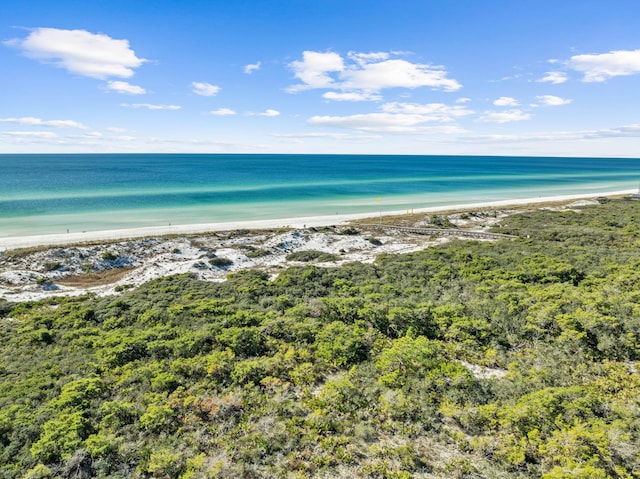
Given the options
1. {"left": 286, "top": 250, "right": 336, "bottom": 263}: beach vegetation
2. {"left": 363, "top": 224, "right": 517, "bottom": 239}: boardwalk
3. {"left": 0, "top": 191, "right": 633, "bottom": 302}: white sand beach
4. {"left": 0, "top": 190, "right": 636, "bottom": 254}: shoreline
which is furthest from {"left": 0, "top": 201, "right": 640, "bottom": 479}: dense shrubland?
{"left": 0, "top": 190, "right": 636, "bottom": 254}: shoreline

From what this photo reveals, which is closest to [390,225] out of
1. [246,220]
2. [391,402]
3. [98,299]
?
[246,220]

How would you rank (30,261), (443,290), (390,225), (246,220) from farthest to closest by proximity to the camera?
1. (246,220)
2. (390,225)
3. (30,261)
4. (443,290)

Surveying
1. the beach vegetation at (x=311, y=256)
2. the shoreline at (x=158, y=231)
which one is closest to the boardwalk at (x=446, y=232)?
the shoreline at (x=158, y=231)

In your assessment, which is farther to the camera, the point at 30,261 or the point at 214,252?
the point at 214,252

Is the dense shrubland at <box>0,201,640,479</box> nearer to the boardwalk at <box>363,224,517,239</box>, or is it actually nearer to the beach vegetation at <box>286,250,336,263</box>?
the beach vegetation at <box>286,250,336,263</box>

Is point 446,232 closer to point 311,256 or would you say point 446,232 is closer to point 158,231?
point 311,256

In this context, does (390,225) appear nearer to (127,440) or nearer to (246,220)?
(246,220)

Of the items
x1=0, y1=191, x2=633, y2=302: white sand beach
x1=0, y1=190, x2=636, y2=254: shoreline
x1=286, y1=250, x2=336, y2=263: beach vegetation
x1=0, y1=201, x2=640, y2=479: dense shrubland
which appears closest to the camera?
x1=0, y1=201, x2=640, y2=479: dense shrubland

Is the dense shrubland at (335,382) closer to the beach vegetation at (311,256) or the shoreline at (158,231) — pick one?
the beach vegetation at (311,256)
